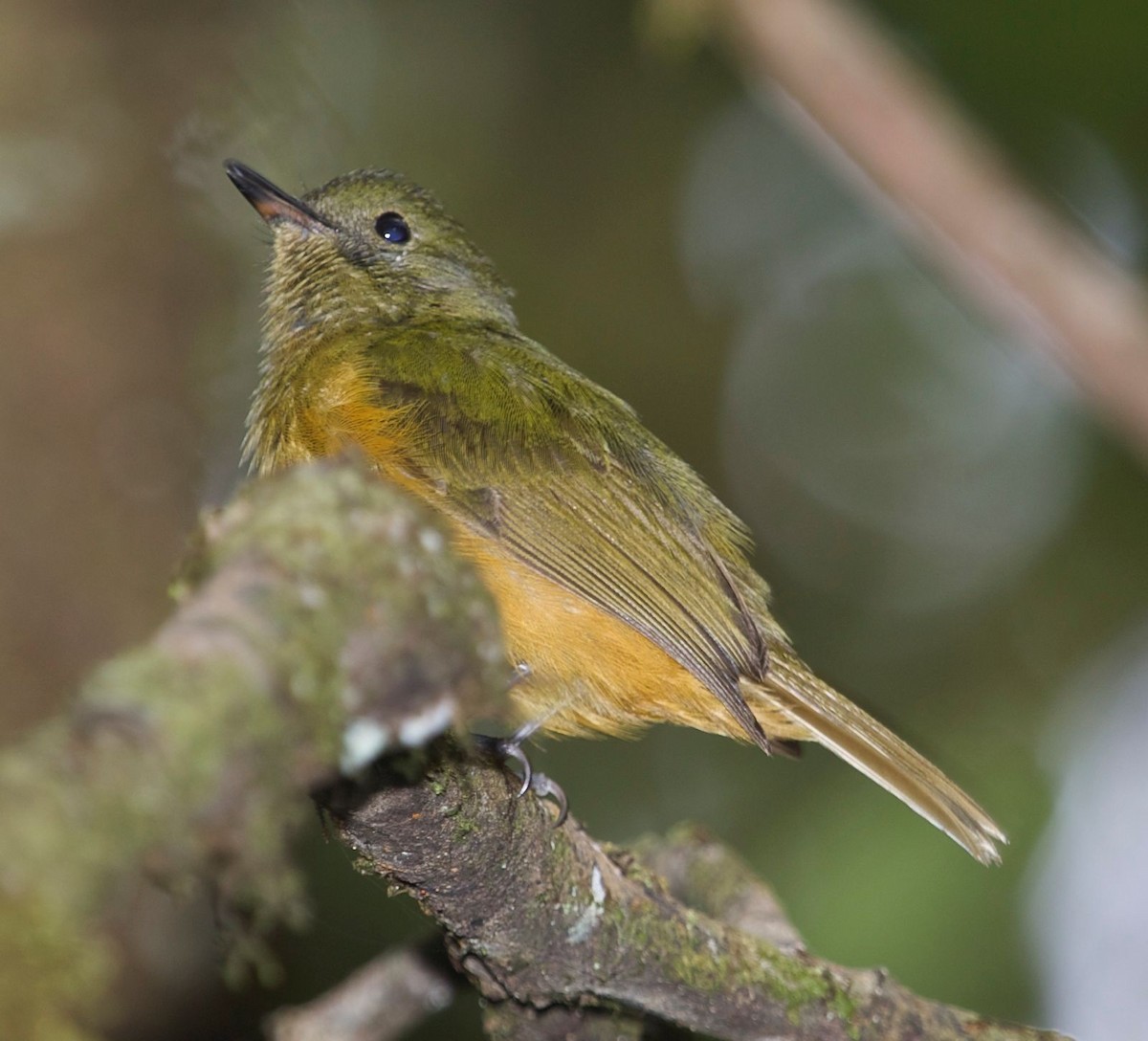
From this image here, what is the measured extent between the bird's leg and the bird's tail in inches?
27.6

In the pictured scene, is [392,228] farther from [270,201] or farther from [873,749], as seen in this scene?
[873,749]

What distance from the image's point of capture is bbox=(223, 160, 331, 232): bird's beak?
4.46 metres

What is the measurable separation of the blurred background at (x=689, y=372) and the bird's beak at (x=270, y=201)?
0.51 m

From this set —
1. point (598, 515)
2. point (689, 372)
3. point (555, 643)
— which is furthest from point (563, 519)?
point (689, 372)

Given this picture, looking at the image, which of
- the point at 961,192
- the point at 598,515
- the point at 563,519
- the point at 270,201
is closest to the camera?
the point at 563,519

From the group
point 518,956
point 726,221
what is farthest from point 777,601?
point 518,956

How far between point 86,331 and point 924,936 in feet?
13.1

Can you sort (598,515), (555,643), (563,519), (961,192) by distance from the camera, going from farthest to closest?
1. (961,192)
2. (598,515)
3. (563,519)
4. (555,643)

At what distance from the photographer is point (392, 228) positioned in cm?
468

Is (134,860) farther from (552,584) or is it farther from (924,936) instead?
(924,936)

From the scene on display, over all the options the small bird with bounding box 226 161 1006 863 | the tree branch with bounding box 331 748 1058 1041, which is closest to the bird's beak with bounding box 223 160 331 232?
the small bird with bounding box 226 161 1006 863

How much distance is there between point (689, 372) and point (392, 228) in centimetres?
354

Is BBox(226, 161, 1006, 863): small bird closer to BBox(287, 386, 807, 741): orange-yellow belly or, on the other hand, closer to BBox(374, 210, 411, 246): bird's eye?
BBox(287, 386, 807, 741): orange-yellow belly

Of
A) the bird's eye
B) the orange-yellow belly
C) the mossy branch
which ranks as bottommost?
the mossy branch
